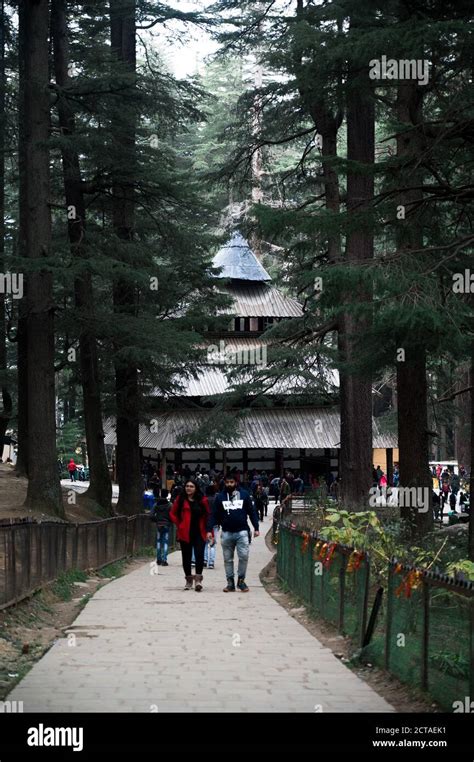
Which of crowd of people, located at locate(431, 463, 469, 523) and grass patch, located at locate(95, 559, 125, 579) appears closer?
grass patch, located at locate(95, 559, 125, 579)

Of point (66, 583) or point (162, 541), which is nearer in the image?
point (66, 583)

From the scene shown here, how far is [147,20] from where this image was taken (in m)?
30.6

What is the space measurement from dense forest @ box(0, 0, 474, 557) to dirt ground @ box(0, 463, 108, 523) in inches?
22.9

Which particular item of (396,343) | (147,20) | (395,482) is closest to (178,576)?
(396,343)

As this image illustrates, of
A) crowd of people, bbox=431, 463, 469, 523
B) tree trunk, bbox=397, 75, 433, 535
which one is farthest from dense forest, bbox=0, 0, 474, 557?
crowd of people, bbox=431, 463, 469, 523

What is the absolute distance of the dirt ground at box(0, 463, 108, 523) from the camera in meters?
22.4

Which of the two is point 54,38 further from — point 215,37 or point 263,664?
point 263,664

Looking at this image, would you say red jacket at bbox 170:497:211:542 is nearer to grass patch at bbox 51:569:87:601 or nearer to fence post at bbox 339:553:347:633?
grass patch at bbox 51:569:87:601

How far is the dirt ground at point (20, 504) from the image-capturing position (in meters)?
22.4

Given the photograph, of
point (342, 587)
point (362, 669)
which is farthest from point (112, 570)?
Result: point (362, 669)

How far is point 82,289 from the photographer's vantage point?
27.5 meters

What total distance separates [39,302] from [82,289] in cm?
493

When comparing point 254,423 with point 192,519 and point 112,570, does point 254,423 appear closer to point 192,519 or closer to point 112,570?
point 112,570

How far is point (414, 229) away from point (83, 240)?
1262 centimetres
